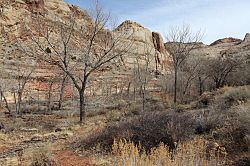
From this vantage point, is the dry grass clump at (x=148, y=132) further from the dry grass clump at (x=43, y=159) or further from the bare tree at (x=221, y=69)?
the bare tree at (x=221, y=69)

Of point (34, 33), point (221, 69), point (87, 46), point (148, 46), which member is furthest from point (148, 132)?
point (148, 46)

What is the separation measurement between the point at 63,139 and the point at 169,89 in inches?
1523

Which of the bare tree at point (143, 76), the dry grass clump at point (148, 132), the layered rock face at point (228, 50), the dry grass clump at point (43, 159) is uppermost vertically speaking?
the layered rock face at point (228, 50)

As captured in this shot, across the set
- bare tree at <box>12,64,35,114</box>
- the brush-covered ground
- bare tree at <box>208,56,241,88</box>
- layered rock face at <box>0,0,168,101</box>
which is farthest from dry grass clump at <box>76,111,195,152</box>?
layered rock face at <box>0,0,168,101</box>

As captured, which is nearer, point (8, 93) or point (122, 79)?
point (8, 93)

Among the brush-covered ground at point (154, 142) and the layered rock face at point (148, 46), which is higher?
the layered rock face at point (148, 46)

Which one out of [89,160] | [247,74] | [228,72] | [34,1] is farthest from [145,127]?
[34,1]

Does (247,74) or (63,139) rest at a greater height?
(247,74)

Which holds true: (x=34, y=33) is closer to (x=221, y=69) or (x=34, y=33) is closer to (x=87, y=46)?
→ (x=221, y=69)

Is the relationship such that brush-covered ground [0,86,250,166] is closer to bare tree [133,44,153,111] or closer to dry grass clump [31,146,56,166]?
dry grass clump [31,146,56,166]

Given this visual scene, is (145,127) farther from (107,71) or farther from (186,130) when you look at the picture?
(107,71)

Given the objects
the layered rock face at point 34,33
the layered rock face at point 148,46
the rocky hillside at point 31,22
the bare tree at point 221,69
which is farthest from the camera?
the layered rock face at point 148,46

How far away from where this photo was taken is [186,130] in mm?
10453

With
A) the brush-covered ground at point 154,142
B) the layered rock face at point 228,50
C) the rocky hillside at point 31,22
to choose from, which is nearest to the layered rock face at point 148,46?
the rocky hillside at point 31,22
